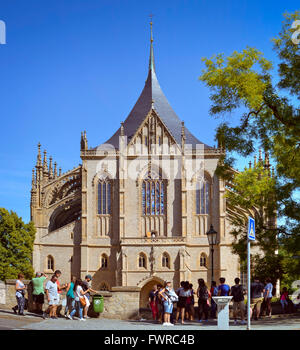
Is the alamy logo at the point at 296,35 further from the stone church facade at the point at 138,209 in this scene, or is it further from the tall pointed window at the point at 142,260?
the tall pointed window at the point at 142,260

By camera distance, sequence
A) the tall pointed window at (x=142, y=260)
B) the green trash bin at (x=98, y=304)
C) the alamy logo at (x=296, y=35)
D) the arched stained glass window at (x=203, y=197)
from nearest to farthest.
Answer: the alamy logo at (x=296, y=35) < the green trash bin at (x=98, y=304) < the tall pointed window at (x=142, y=260) < the arched stained glass window at (x=203, y=197)

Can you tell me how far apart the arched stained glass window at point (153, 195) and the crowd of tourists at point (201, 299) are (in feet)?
106

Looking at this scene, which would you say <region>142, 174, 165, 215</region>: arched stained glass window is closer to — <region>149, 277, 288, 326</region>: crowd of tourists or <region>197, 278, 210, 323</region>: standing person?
<region>149, 277, 288, 326</region>: crowd of tourists

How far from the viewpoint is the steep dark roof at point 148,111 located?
62.0 meters

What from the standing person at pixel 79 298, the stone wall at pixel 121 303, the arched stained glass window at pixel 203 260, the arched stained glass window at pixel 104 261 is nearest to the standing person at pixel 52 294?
the standing person at pixel 79 298

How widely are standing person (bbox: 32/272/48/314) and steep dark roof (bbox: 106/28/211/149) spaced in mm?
37636

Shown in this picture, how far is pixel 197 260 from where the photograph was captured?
5719 centimetres

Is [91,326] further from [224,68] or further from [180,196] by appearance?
[180,196]

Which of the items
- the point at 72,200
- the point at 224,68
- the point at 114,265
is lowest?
the point at 114,265

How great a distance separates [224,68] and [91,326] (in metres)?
10.8
